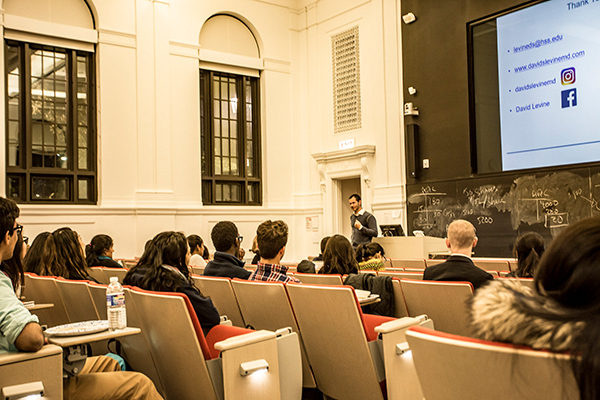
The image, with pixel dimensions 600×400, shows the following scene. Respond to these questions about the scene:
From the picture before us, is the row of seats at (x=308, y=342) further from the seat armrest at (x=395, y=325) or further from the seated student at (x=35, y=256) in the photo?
the seated student at (x=35, y=256)

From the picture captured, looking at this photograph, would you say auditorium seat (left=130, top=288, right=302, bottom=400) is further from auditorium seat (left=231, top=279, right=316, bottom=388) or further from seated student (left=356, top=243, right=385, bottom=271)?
seated student (left=356, top=243, right=385, bottom=271)

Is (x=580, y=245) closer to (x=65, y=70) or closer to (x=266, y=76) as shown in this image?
(x=65, y=70)

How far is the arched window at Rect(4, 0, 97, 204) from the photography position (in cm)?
814

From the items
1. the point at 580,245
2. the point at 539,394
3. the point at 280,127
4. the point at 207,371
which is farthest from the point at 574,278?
the point at 280,127

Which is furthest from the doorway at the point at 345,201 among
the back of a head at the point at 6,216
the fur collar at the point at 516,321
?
the fur collar at the point at 516,321

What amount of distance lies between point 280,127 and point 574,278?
9901 millimetres

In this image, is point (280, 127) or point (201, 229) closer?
point (201, 229)

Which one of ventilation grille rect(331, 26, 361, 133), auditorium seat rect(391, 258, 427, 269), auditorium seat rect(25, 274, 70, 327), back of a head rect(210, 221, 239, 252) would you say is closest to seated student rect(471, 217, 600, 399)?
back of a head rect(210, 221, 239, 252)

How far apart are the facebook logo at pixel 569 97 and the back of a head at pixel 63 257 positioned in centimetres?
610

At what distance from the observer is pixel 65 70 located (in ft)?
28.4

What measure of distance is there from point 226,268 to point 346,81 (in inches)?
285

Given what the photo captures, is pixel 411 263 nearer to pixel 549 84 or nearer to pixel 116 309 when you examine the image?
pixel 116 309

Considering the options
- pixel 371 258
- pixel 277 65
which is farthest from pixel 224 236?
pixel 277 65

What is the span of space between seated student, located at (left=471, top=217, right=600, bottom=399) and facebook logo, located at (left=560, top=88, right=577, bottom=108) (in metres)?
6.44
